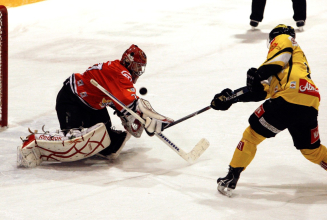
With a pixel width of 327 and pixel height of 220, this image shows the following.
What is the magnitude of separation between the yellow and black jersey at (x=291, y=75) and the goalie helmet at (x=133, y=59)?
982mm

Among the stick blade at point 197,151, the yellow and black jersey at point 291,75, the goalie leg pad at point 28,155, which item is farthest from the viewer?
the stick blade at point 197,151

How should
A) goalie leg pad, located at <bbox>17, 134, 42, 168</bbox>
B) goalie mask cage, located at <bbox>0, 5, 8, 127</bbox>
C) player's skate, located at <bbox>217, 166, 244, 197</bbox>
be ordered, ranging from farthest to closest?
1. goalie mask cage, located at <bbox>0, 5, 8, 127</bbox>
2. goalie leg pad, located at <bbox>17, 134, 42, 168</bbox>
3. player's skate, located at <bbox>217, 166, 244, 197</bbox>

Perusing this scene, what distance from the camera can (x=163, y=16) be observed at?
7898 mm

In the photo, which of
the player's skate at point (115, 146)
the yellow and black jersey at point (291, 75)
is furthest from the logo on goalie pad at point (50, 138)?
the yellow and black jersey at point (291, 75)

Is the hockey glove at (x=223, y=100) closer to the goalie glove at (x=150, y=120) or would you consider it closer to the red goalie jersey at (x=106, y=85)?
the goalie glove at (x=150, y=120)

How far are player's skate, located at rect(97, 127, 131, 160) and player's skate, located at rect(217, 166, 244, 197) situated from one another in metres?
0.86

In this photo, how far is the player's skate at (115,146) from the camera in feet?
11.3

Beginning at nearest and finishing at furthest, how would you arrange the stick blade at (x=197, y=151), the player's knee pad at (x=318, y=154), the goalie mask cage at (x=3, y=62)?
1. the player's knee pad at (x=318, y=154)
2. the stick blade at (x=197, y=151)
3. the goalie mask cage at (x=3, y=62)

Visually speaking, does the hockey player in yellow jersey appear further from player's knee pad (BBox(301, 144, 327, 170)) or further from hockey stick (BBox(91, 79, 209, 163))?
hockey stick (BBox(91, 79, 209, 163))

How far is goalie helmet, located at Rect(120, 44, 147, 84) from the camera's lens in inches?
134

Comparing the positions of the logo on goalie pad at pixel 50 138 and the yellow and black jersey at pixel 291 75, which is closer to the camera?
the yellow and black jersey at pixel 291 75

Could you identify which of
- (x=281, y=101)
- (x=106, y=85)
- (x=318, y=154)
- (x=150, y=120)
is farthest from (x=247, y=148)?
(x=106, y=85)

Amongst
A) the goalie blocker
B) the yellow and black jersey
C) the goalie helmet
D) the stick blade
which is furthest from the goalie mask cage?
the yellow and black jersey

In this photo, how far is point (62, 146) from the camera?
3260 mm
